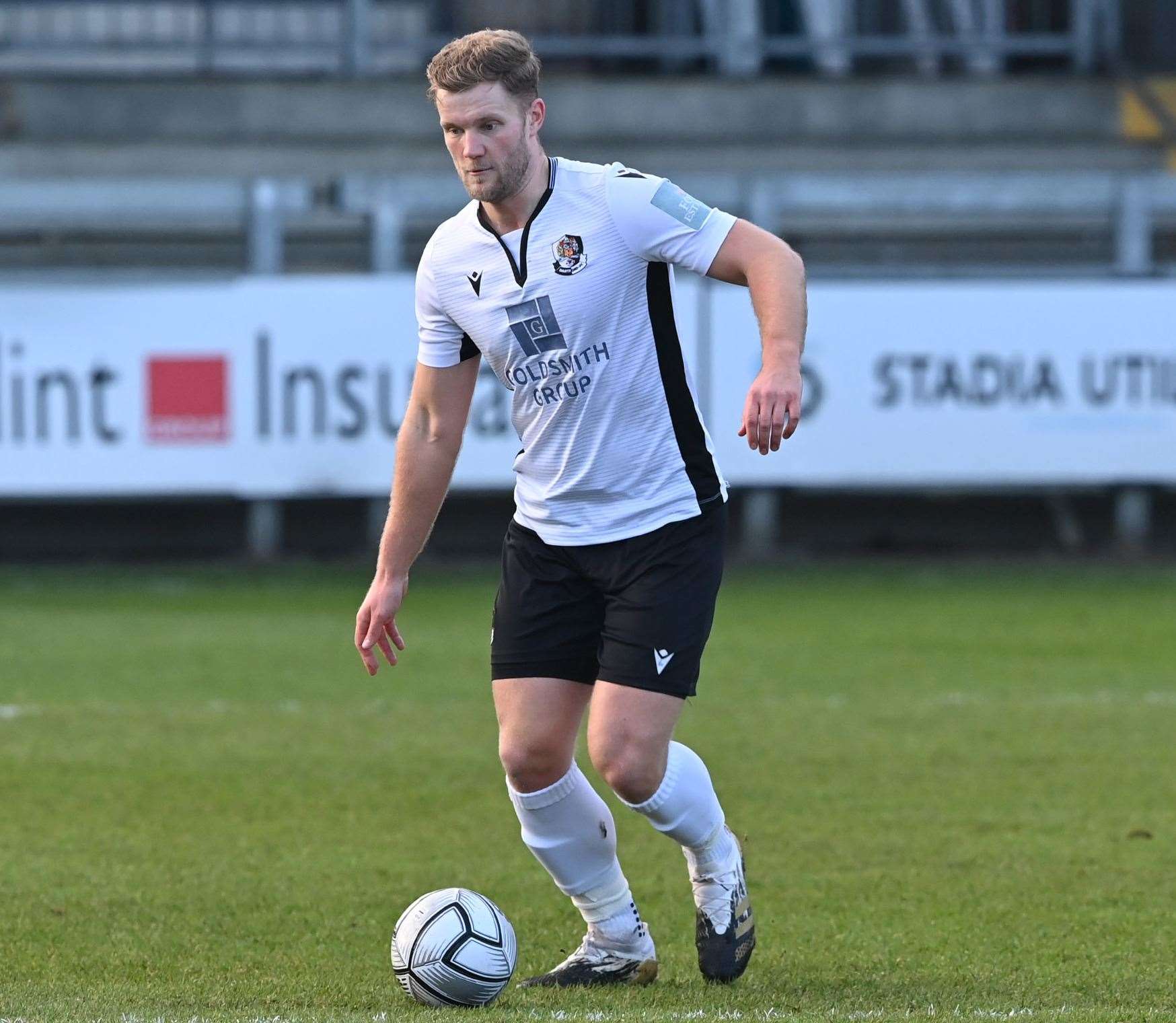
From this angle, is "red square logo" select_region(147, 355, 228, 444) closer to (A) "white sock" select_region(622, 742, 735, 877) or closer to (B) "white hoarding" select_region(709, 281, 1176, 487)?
(B) "white hoarding" select_region(709, 281, 1176, 487)

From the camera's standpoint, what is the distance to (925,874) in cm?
563

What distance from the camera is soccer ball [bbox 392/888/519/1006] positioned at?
167 inches

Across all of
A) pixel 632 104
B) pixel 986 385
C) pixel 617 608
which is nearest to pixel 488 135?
pixel 617 608

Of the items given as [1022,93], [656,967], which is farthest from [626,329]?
[1022,93]

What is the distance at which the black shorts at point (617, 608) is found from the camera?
4297 mm

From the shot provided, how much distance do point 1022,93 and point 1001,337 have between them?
677 centimetres

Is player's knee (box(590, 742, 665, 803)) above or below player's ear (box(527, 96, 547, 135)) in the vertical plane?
below

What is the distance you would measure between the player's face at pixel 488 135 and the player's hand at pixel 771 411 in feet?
2.41

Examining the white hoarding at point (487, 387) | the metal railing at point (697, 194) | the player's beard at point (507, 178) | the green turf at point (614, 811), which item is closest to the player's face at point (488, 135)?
the player's beard at point (507, 178)

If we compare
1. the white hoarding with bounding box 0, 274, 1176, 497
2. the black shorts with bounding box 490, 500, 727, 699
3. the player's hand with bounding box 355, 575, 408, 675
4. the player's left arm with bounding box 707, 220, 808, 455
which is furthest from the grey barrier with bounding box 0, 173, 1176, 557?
the player's left arm with bounding box 707, 220, 808, 455

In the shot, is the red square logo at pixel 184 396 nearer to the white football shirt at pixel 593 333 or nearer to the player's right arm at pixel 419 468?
Result: the player's right arm at pixel 419 468

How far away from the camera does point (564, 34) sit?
20594mm

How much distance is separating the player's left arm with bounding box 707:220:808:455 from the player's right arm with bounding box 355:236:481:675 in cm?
66

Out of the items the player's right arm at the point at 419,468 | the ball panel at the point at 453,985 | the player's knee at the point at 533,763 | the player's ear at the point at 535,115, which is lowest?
the ball panel at the point at 453,985
